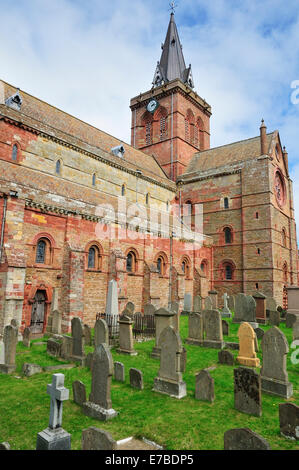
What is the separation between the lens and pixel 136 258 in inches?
812

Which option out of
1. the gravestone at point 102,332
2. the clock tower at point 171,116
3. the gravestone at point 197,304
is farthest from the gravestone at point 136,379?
the clock tower at point 171,116

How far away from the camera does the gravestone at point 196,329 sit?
11.8 m

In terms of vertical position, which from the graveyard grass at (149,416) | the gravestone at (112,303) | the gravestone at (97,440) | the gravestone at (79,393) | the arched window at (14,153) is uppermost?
the arched window at (14,153)

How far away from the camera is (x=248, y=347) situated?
9094mm

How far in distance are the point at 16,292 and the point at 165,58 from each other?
36.1 metres

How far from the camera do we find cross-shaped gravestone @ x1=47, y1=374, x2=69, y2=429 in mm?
4645

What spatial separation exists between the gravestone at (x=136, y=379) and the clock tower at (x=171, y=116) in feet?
87.6

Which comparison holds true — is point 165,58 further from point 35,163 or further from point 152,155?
point 35,163

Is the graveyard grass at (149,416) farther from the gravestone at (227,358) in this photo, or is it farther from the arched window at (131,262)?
the arched window at (131,262)

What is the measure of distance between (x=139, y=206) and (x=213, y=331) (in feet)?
51.2

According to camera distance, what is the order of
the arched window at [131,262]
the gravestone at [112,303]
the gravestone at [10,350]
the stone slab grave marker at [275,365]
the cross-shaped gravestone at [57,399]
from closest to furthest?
the cross-shaped gravestone at [57,399], the stone slab grave marker at [275,365], the gravestone at [10,350], the gravestone at [112,303], the arched window at [131,262]

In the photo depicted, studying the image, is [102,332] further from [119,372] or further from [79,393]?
[79,393]

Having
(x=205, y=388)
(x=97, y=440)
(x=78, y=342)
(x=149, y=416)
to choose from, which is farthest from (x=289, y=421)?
(x=78, y=342)

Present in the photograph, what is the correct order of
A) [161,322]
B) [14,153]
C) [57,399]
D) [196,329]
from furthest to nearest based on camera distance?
[14,153]
[196,329]
[161,322]
[57,399]
